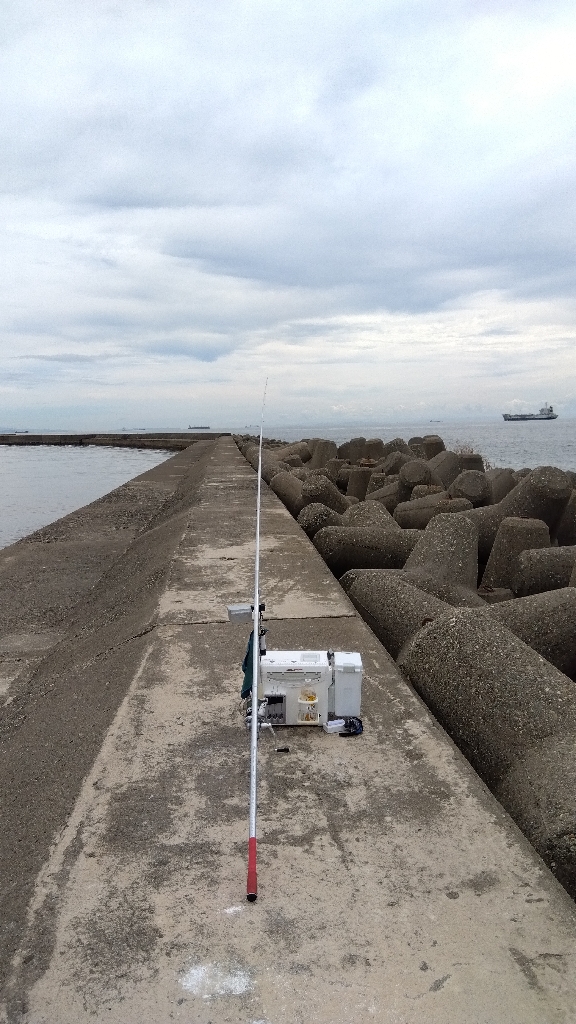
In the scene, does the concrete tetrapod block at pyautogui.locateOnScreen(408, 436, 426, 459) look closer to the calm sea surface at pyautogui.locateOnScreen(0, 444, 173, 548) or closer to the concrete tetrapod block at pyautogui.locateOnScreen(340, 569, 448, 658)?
the calm sea surface at pyautogui.locateOnScreen(0, 444, 173, 548)

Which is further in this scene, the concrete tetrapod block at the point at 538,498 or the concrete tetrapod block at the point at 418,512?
the concrete tetrapod block at the point at 418,512

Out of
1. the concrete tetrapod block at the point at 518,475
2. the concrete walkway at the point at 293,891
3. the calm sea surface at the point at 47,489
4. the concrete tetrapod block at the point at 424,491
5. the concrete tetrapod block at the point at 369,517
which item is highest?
the concrete tetrapod block at the point at 518,475

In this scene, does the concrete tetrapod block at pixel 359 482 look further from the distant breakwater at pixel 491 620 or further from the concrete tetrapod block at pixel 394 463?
the distant breakwater at pixel 491 620

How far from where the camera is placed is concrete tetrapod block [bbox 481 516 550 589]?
18.5ft

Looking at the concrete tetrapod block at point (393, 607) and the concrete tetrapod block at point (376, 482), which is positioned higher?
the concrete tetrapod block at point (376, 482)

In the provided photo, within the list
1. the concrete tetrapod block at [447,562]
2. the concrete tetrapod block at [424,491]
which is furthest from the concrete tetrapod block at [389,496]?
the concrete tetrapod block at [447,562]

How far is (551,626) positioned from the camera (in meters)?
3.62

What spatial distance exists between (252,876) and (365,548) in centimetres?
419

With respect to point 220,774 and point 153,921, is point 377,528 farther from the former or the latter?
point 153,921

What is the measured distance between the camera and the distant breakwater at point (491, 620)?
2.24 metres

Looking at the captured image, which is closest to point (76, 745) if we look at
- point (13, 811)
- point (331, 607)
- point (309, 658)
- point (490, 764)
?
point (13, 811)

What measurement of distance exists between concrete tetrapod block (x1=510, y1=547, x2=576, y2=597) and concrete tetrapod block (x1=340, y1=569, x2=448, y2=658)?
1.49 m

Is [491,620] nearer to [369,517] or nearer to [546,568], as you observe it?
[546,568]

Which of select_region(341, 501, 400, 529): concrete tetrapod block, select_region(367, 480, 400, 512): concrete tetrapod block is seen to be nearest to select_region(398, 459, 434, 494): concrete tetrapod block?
select_region(367, 480, 400, 512): concrete tetrapod block
